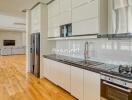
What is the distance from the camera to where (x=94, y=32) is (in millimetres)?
2883

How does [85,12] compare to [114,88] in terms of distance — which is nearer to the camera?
Answer: [114,88]

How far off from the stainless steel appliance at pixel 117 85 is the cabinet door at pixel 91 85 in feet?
0.46

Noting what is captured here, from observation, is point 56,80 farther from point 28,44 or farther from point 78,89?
point 28,44

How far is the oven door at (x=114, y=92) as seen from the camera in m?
2.01

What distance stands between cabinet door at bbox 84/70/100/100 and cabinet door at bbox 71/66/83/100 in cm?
15

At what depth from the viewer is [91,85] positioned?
266cm

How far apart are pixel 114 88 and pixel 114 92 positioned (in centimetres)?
6

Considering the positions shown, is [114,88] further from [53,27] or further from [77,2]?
[53,27]

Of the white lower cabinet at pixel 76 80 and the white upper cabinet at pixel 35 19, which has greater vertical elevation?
the white upper cabinet at pixel 35 19

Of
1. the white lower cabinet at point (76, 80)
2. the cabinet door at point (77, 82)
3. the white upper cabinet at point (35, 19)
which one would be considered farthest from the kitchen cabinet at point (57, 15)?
the cabinet door at point (77, 82)

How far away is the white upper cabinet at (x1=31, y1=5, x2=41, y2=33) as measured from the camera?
17.1 feet

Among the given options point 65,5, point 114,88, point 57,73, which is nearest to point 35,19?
point 65,5

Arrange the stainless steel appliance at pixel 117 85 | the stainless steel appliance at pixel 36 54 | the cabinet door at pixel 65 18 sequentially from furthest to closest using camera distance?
the stainless steel appliance at pixel 36 54, the cabinet door at pixel 65 18, the stainless steel appliance at pixel 117 85

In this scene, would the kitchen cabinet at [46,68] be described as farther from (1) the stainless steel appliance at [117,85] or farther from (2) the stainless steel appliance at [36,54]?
(1) the stainless steel appliance at [117,85]
